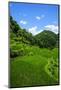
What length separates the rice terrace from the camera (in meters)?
2.65

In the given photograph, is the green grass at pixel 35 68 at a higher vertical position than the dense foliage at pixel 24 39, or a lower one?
Answer: lower

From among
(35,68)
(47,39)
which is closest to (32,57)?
(35,68)

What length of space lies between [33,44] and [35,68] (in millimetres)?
282

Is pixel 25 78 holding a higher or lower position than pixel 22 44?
lower

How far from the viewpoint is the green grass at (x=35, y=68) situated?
2648 millimetres

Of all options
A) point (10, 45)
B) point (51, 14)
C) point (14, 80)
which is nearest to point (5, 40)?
point (10, 45)

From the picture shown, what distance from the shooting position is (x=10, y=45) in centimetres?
264

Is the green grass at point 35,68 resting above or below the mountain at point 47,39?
below

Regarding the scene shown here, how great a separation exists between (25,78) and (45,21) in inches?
27.9

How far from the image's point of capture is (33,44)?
2723 millimetres

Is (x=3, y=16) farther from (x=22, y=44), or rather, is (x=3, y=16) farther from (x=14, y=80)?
(x=14, y=80)

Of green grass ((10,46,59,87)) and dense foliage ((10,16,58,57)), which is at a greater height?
dense foliage ((10,16,58,57))

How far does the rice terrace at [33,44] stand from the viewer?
265 centimetres

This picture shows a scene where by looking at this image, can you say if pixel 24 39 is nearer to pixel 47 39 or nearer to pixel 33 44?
pixel 33 44
